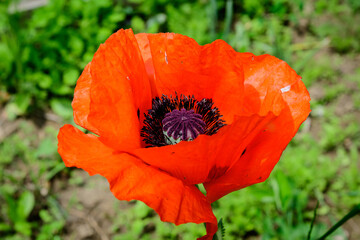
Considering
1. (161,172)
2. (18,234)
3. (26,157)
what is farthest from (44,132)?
(161,172)

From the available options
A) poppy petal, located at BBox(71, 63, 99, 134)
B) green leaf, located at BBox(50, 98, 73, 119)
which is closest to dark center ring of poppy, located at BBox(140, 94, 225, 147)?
poppy petal, located at BBox(71, 63, 99, 134)

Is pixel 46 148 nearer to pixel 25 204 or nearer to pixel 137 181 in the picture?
pixel 25 204

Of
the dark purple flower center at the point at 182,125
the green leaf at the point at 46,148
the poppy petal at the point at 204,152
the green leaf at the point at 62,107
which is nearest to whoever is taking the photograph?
the poppy petal at the point at 204,152

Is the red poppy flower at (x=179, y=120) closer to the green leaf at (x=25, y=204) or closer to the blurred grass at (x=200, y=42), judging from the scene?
the blurred grass at (x=200, y=42)

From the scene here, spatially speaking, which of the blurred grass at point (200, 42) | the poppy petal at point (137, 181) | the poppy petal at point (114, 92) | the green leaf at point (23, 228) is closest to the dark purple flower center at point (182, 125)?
the poppy petal at point (114, 92)

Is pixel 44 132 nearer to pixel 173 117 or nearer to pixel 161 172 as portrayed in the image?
pixel 173 117

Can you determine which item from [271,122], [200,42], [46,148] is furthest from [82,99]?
[200,42]

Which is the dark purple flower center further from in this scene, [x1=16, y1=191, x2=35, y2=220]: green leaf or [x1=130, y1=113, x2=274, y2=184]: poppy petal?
[x1=16, y1=191, x2=35, y2=220]: green leaf
